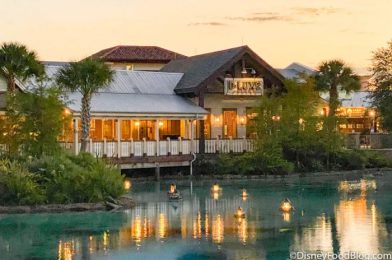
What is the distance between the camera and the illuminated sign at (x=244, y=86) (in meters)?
43.5

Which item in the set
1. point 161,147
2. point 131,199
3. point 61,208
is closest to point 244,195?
point 131,199

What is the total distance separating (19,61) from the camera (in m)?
33.3

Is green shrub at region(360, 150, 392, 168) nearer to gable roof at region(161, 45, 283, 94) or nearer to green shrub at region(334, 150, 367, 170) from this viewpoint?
green shrub at region(334, 150, 367, 170)

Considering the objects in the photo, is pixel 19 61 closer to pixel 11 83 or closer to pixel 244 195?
pixel 11 83

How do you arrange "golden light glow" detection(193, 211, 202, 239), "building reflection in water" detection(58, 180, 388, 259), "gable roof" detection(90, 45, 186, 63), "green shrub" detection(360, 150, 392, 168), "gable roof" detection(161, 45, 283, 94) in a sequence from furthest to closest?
"gable roof" detection(90, 45, 186, 63) < "green shrub" detection(360, 150, 392, 168) < "gable roof" detection(161, 45, 283, 94) < "golden light glow" detection(193, 211, 202, 239) < "building reflection in water" detection(58, 180, 388, 259)

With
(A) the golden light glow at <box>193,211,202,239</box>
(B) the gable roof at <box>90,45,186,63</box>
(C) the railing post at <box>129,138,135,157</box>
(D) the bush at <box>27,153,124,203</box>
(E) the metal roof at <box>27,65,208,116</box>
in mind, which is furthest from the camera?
(B) the gable roof at <box>90,45,186,63</box>

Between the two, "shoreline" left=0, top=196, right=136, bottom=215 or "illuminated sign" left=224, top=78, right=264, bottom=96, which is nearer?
"shoreline" left=0, top=196, right=136, bottom=215

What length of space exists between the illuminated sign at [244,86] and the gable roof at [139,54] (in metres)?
27.7

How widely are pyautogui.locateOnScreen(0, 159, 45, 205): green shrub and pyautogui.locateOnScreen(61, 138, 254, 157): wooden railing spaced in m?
9.12

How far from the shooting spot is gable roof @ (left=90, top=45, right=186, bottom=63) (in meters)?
71.2

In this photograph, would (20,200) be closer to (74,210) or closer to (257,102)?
(74,210)

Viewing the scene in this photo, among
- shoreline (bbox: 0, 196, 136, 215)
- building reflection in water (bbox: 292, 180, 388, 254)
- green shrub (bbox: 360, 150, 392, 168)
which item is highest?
green shrub (bbox: 360, 150, 392, 168)

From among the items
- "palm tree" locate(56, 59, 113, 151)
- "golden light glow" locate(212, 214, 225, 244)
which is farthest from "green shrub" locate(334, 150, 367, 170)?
"golden light glow" locate(212, 214, 225, 244)

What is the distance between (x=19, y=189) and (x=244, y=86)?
21.0 m
